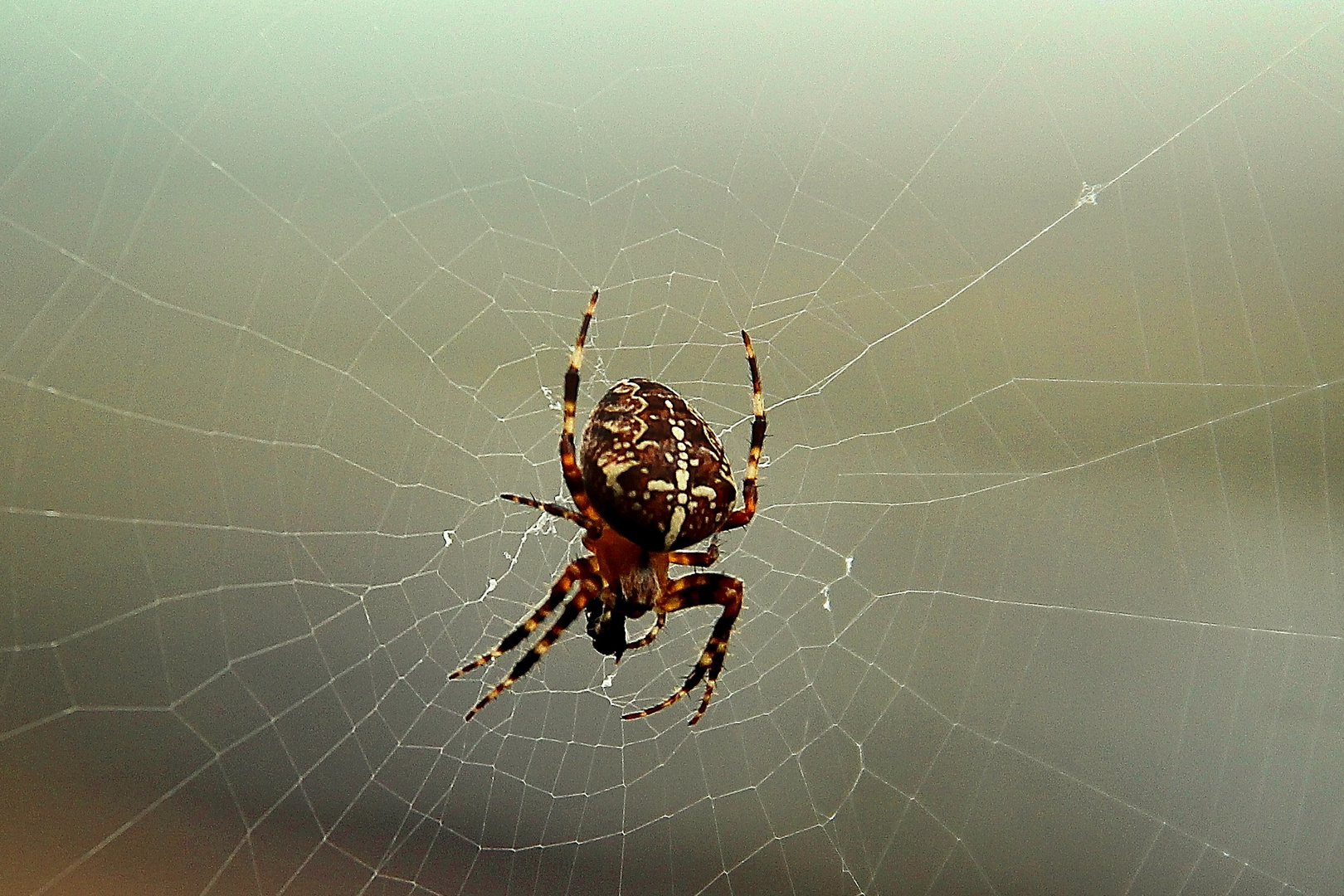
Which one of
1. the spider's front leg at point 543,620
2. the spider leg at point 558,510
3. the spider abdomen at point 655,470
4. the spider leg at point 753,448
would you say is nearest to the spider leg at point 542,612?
the spider's front leg at point 543,620

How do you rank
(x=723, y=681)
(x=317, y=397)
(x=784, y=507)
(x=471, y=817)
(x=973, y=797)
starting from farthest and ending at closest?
(x=973, y=797)
(x=471, y=817)
(x=723, y=681)
(x=784, y=507)
(x=317, y=397)

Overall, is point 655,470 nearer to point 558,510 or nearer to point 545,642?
point 558,510

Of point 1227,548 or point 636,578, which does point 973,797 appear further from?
point 636,578

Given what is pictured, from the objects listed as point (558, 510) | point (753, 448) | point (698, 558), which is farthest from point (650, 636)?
point (753, 448)

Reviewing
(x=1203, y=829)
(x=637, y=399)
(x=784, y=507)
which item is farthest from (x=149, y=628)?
(x=1203, y=829)

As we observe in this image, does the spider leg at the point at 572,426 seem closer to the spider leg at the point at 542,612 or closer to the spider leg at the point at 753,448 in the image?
the spider leg at the point at 542,612
